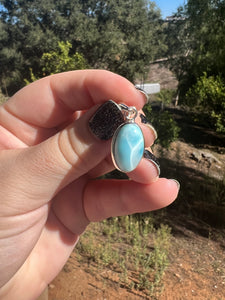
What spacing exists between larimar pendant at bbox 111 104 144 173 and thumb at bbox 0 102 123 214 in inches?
2.3

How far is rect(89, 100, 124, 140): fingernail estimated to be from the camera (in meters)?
1.08

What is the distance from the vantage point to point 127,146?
1.10 metres

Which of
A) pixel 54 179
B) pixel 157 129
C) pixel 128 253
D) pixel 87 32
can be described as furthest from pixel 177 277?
pixel 87 32

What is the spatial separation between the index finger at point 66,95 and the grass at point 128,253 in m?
1.66

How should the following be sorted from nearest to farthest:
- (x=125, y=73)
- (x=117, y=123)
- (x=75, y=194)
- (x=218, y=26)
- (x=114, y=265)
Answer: (x=117, y=123)
(x=75, y=194)
(x=114, y=265)
(x=218, y=26)
(x=125, y=73)

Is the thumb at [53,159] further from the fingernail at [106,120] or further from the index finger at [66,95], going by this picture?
the index finger at [66,95]

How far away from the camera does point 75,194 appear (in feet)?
5.57

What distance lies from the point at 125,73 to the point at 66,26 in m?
3.76

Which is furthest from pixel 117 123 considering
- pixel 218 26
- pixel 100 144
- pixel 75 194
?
pixel 218 26

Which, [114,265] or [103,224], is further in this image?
[103,224]

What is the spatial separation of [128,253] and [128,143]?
6.67ft

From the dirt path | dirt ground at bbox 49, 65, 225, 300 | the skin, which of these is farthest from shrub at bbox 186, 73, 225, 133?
the skin

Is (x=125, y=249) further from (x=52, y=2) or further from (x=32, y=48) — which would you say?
(x=52, y=2)

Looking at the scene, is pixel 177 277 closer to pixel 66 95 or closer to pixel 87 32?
pixel 66 95
